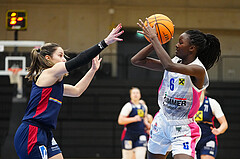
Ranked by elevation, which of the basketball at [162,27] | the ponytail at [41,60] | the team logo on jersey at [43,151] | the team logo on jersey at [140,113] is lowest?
the team logo on jersey at [140,113]

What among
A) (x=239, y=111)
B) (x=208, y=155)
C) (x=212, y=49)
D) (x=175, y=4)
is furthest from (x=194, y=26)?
(x=212, y=49)

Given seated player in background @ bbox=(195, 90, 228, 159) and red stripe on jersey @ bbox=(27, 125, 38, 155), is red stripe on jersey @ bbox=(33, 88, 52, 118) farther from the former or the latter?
seated player in background @ bbox=(195, 90, 228, 159)

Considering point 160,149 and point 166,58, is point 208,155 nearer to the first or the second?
point 160,149

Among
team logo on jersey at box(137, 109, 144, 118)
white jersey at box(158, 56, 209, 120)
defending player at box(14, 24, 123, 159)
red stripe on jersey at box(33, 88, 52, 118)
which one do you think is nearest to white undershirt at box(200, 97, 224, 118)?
team logo on jersey at box(137, 109, 144, 118)

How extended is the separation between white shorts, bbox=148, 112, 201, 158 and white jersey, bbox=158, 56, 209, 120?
0.08 m

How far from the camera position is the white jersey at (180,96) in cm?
423

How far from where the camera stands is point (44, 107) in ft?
13.1

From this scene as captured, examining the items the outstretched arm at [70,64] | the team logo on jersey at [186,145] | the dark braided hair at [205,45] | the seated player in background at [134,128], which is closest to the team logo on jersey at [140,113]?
the seated player in background at [134,128]

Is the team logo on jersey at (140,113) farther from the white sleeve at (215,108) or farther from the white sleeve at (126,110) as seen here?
the white sleeve at (215,108)

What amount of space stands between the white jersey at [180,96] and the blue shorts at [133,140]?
4636 mm

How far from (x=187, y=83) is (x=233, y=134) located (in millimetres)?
10963

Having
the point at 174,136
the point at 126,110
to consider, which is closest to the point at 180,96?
the point at 174,136

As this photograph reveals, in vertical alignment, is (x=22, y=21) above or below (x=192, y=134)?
above

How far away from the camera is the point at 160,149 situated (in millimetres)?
4348
